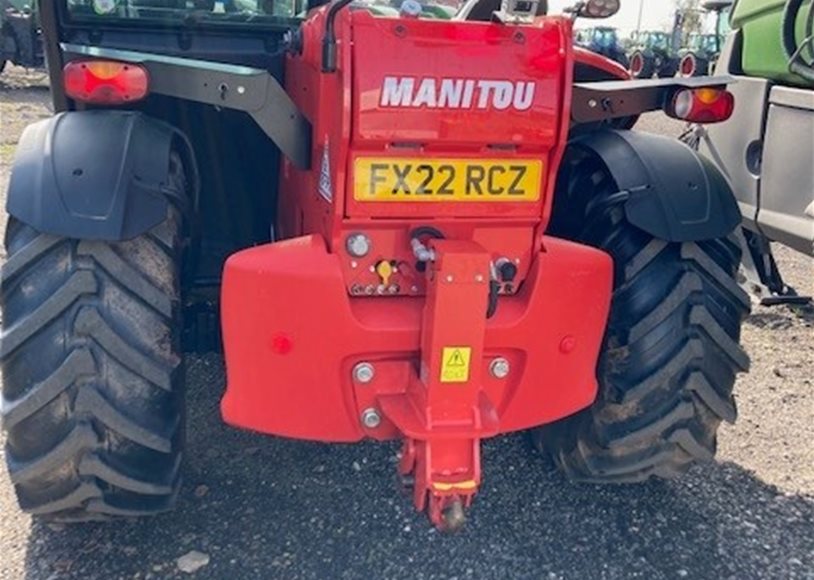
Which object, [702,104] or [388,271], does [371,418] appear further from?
[702,104]

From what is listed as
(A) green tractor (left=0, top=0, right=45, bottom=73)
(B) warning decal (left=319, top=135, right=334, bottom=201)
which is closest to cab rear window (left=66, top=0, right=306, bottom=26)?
(B) warning decal (left=319, top=135, right=334, bottom=201)

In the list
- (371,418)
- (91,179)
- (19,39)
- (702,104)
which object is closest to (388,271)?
(371,418)

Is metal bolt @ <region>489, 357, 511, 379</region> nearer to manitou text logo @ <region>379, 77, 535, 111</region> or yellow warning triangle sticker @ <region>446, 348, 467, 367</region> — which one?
yellow warning triangle sticker @ <region>446, 348, 467, 367</region>

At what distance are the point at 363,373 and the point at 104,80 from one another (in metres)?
1.05

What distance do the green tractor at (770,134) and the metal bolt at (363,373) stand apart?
108 inches

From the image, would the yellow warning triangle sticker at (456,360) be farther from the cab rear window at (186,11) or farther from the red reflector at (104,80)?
the cab rear window at (186,11)

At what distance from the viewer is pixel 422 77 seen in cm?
214

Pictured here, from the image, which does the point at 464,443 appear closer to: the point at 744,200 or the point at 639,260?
the point at 639,260

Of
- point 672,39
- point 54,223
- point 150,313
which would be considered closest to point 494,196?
point 150,313

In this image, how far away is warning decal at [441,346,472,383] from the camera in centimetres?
228

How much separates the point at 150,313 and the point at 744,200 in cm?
374

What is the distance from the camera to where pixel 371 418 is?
247 centimetres

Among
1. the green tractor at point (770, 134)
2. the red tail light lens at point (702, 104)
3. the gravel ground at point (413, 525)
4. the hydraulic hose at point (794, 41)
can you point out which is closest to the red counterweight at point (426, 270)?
the gravel ground at point (413, 525)

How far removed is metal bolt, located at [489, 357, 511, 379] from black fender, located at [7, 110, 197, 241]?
1.03 metres
